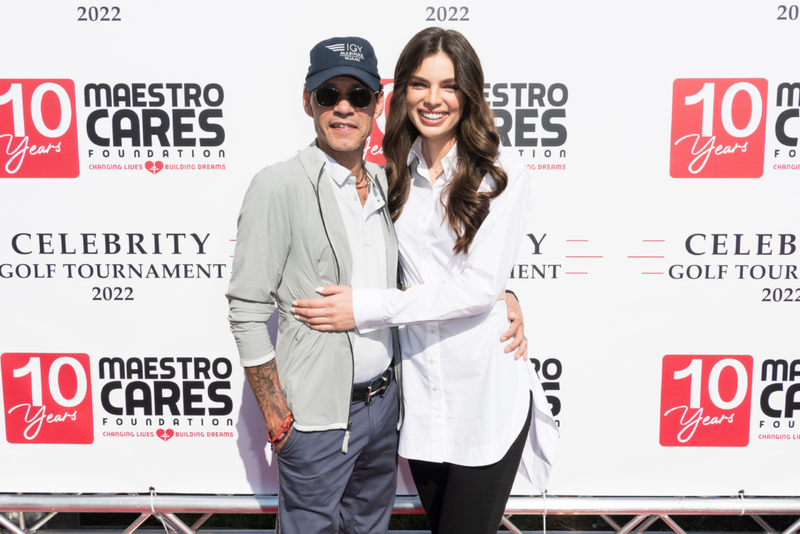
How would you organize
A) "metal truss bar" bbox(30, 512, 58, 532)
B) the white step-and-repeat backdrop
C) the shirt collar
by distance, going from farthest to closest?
"metal truss bar" bbox(30, 512, 58, 532) < the white step-and-repeat backdrop < the shirt collar

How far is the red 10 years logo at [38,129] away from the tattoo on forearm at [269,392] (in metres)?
1.39

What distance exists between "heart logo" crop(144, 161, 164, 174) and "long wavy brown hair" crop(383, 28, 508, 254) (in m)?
1.15

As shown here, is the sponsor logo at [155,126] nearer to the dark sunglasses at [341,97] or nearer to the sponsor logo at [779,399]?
the dark sunglasses at [341,97]

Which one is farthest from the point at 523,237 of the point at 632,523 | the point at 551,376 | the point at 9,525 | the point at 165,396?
the point at 9,525

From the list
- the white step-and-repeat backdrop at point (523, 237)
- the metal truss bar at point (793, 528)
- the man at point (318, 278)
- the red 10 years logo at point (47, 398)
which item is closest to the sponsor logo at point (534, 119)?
the white step-and-repeat backdrop at point (523, 237)

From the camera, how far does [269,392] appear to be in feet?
5.17

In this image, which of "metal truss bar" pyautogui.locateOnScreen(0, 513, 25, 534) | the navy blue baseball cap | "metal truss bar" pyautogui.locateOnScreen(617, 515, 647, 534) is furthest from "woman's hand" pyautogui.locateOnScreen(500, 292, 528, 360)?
"metal truss bar" pyautogui.locateOnScreen(0, 513, 25, 534)

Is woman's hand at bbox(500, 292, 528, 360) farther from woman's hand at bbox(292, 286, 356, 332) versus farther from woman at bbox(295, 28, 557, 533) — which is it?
woman's hand at bbox(292, 286, 356, 332)

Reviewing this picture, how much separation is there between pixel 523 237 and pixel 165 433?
183 centimetres

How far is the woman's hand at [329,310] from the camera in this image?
Result: 60.9 inches

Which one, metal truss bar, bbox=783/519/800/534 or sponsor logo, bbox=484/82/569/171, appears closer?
sponsor logo, bbox=484/82/569/171

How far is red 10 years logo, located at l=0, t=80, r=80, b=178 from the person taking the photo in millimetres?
2248

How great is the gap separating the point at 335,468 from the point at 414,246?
0.70 m

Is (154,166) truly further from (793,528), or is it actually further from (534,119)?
(793,528)
